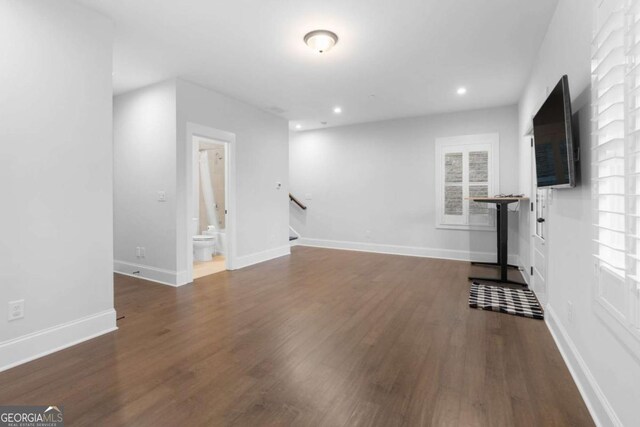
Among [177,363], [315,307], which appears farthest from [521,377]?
[177,363]

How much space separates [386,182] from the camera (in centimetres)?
627

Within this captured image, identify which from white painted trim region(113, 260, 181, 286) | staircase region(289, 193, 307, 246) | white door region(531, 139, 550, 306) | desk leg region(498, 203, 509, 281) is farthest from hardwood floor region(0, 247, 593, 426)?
staircase region(289, 193, 307, 246)

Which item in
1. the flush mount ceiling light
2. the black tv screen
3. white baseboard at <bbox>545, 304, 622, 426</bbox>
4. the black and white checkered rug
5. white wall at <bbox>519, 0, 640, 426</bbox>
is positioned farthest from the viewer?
the black and white checkered rug

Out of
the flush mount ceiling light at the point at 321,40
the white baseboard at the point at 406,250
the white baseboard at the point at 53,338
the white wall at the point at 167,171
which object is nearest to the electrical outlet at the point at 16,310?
the white baseboard at the point at 53,338

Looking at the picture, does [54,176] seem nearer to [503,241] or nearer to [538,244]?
[538,244]

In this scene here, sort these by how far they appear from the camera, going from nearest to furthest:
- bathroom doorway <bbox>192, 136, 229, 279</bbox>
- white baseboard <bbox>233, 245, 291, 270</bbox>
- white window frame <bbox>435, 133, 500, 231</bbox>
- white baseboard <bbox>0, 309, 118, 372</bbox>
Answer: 1. white baseboard <bbox>0, 309, 118, 372</bbox>
2. white baseboard <bbox>233, 245, 291, 270</bbox>
3. white window frame <bbox>435, 133, 500, 231</bbox>
4. bathroom doorway <bbox>192, 136, 229, 279</bbox>

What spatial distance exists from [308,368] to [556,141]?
7.32 ft

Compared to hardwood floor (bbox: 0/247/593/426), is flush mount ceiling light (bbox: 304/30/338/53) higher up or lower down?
higher up

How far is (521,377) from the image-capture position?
1949mm

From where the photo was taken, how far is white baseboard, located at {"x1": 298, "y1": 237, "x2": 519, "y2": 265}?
17.8 ft

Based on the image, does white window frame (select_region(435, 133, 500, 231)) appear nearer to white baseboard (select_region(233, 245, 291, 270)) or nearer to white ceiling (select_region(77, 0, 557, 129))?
white ceiling (select_region(77, 0, 557, 129))

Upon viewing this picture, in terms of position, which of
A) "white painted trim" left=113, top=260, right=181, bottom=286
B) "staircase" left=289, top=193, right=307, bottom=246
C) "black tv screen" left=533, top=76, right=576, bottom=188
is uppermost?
"black tv screen" left=533, top=76, right=576, bottom=188

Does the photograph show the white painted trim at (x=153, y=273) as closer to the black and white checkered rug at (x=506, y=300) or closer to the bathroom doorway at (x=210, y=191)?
the bathroom doorway at (x=210, y=191)

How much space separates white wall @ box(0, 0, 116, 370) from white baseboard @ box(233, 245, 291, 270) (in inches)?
90.5
